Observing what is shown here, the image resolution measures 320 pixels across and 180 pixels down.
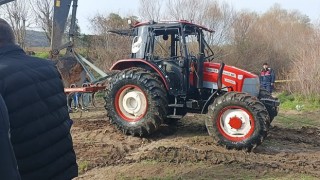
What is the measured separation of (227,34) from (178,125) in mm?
17379

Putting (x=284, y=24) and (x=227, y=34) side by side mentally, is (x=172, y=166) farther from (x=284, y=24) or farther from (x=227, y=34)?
(x=284, y=24)

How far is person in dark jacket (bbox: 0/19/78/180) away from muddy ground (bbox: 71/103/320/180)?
2885mm

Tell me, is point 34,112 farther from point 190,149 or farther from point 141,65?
point 141,65

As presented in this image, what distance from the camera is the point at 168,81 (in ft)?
26.3

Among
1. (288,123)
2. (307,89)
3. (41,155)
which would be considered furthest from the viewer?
(307,89)

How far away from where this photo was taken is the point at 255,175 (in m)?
5.71

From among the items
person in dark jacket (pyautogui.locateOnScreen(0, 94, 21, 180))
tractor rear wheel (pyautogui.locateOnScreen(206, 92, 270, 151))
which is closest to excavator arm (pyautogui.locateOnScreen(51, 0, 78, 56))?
tractor rear wheel (pyautogui.locateOnScreen(206, 92, 270, 151))

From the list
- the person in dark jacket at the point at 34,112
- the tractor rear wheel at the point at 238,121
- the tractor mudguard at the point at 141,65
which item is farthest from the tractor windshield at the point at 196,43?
the person in dark jacket at the point at 34,112

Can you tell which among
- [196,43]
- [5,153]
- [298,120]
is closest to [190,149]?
[196,43]

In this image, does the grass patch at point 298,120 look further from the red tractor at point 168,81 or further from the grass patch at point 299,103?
the red tractor at point 168,81

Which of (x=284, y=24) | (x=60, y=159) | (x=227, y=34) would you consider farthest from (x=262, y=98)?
(x=284, y=24)

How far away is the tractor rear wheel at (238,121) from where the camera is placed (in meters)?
Answer: 6.88

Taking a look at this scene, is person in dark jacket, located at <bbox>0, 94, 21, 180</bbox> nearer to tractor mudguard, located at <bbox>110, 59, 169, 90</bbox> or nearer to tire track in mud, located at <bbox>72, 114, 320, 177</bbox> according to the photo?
tire track in mud, located at <bbox>72, 114, 320, 177</bbox>

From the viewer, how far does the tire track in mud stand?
629 centimetres
